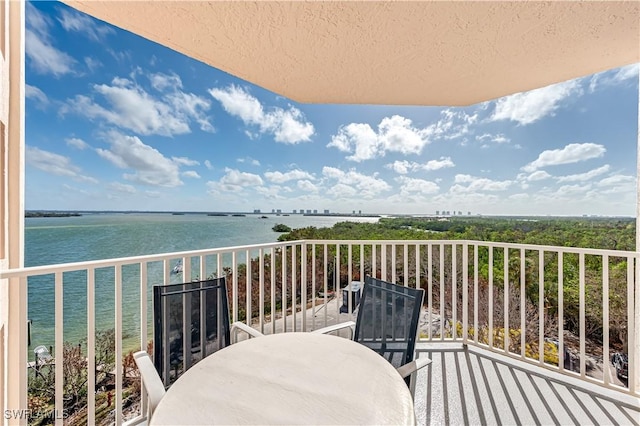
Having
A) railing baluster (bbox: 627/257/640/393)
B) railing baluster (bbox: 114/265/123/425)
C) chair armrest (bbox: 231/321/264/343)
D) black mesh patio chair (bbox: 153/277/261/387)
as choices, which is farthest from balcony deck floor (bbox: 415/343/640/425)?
railing baluster (bbox: 114/265/123/425)

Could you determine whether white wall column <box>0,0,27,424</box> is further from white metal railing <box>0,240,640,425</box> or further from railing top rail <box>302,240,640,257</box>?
railing top rail <box>302,240,640,257</box>

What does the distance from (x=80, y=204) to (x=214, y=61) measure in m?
9.53

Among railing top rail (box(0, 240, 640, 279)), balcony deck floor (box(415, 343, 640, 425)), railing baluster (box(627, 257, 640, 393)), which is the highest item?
railing top rail (box(0, 240, 640, 279))

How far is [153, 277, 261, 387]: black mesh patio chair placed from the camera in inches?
64.2

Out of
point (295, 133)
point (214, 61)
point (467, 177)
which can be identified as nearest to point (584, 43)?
point (214, 61)

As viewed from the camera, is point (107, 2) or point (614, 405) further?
point (614, 405)

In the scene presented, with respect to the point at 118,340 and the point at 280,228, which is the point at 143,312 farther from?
the point at 280,228

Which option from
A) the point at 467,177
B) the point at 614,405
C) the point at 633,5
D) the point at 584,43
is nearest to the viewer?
the point at 633,5

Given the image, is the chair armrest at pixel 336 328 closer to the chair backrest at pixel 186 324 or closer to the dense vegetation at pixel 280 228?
the chair backrest at pixel 186 324

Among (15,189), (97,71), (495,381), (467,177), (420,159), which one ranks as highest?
(97,71)

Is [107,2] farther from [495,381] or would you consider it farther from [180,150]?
[180,150]

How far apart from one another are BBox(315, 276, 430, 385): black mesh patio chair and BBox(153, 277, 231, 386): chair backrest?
718 mm

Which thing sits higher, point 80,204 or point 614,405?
point 80,204

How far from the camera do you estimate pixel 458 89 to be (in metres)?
3.03
